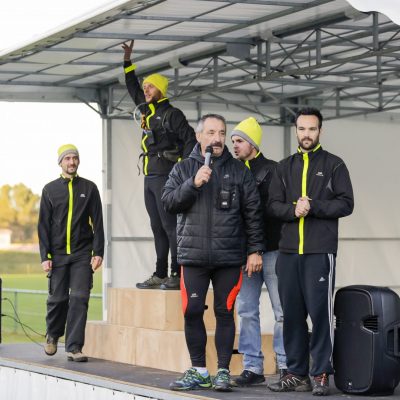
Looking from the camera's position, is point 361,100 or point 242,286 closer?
point 242,286

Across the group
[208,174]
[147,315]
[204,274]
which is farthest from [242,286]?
[147,315]

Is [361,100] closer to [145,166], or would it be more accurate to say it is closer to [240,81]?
[240,81]

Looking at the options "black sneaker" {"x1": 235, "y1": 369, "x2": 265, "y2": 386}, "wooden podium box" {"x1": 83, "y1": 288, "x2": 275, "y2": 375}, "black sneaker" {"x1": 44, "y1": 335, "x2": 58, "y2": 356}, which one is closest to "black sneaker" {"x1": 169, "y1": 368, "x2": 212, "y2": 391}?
"black sneaker" {"x1": 235, "y1": 369, "x2": 265, "y2": 386}

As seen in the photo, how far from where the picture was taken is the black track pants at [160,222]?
8.69 meters

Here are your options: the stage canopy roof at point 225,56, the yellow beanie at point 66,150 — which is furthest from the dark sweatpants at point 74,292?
the stage canopy roof at point 225,56

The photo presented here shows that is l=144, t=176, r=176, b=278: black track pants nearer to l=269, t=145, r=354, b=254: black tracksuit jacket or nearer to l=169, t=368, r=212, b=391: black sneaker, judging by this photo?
l=169, t=368, r=212, b=391: black sneaker

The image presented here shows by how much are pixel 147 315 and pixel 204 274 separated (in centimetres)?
231

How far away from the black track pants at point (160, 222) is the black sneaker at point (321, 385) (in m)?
2.65

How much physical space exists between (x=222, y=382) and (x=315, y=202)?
4.00 ft

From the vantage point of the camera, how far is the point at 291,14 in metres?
11.7

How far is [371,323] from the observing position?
632 centimetres

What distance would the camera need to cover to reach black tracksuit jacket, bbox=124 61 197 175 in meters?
8.50

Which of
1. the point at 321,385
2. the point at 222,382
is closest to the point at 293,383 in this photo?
the point at 321,385

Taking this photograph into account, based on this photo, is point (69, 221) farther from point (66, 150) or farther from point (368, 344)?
point (368, 344)
